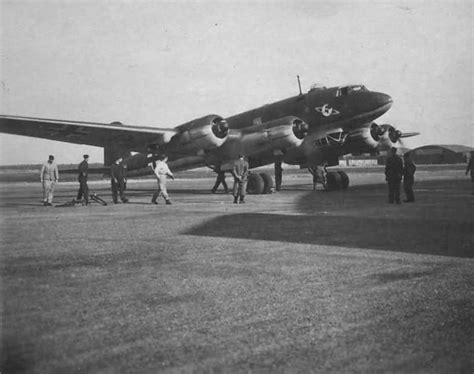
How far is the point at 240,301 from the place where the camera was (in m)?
4.70

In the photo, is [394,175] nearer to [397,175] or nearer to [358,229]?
[397,175]

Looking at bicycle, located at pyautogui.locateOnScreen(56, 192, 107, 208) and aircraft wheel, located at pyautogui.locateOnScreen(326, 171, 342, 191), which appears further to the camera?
aircraft wheel, located at pyautogui.locateOnScreen(326, 171, 342, 191)

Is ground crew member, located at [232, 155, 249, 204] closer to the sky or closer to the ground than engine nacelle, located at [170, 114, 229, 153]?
closer to the ground

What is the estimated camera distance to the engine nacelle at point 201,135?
63.6 feet

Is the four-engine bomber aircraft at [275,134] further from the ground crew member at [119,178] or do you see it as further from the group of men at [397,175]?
the group of men at [397,175]

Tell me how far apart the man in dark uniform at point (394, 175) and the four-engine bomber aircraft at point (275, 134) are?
4338 millimetres

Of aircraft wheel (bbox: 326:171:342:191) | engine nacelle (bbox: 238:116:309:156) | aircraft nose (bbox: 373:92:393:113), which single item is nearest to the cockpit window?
aircraft nose (bbox: 373:92:393:113)

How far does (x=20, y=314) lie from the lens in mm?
4270

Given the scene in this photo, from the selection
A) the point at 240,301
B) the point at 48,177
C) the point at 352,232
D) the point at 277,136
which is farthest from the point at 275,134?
the point at 240,301

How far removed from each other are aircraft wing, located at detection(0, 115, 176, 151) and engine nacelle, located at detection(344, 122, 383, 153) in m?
7.72

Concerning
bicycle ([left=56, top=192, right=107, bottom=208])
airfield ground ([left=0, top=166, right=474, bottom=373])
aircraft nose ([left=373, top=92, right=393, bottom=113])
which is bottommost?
airfield ground ([left=0, top=166, right=474, bottom=373])

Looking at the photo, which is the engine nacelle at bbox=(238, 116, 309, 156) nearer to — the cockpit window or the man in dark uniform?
the cockpit window

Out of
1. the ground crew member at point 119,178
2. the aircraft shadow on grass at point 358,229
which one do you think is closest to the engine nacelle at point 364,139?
the aircraft shadow on grass at point 358,229

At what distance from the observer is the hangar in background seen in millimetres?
91312
